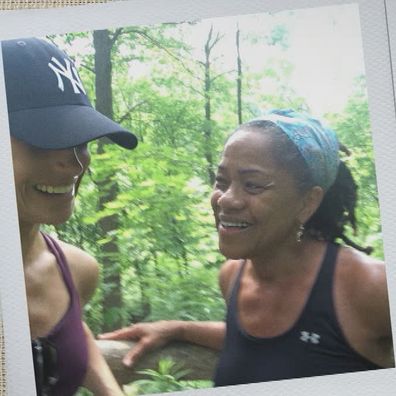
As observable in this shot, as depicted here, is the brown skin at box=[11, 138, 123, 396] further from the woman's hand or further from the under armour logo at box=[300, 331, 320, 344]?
the under armour logo at box=[300, 331, 320, 344]

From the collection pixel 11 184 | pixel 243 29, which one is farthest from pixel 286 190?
pixel 11 184

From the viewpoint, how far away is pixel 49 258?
58cm

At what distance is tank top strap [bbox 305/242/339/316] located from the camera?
574 millimetres

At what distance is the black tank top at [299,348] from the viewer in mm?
572

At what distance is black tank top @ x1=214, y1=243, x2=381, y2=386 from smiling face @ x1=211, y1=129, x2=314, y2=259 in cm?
3

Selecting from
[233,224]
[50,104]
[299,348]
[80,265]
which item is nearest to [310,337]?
[299,348]

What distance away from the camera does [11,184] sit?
580mm

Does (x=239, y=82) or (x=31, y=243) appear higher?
(x=239, y=82)

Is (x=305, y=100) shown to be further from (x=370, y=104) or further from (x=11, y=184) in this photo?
(x=11, y=184)

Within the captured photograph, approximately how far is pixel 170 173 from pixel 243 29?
166 millimetres

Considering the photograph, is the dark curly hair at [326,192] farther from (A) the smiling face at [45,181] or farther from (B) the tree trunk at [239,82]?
(A) the smiling face at [45,181]

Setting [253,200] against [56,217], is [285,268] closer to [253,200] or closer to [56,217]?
[253,200]

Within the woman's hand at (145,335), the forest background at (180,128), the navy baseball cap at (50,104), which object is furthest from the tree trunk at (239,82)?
the woman's hand at (145,335)

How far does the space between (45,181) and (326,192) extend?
0.92ft
